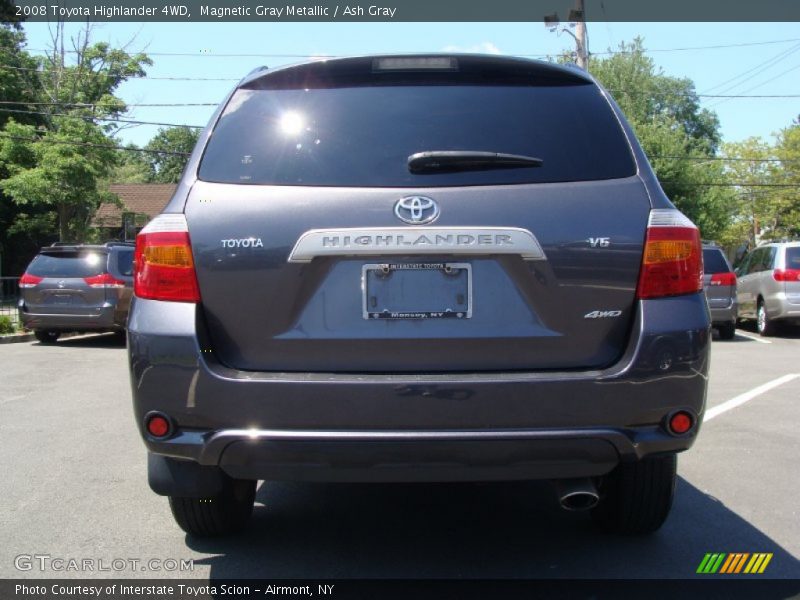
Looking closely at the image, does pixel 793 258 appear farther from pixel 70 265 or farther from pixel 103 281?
pixel 70 265

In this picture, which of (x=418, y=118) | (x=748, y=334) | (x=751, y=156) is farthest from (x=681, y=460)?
(x=751, y=156)

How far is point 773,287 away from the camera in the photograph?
1491 centimetres

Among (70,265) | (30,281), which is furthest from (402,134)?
(30,281)

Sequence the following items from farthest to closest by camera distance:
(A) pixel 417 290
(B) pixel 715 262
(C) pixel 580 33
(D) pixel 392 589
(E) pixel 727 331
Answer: (C) pixel 580 33 → (E) pixel 727 331 → (B) pixel 715 262 → (D) pixel 392 589 → (A) pixel 417 290

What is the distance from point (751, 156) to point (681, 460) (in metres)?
53.9

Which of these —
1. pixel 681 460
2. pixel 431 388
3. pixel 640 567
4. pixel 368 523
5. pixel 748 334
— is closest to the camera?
pixel 431 388

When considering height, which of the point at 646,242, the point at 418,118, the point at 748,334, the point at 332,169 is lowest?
the point at 748,334

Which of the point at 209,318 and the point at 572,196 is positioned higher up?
the point at 572,196

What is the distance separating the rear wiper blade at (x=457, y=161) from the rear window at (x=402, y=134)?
2 cm

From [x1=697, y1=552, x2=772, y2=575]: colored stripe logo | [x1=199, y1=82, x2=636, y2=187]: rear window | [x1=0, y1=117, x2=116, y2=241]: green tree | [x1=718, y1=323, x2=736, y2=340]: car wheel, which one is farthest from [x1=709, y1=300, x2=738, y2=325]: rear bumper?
[x1=0, y1=117, x2=116, y2=241]: green tree

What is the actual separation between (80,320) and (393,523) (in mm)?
10371

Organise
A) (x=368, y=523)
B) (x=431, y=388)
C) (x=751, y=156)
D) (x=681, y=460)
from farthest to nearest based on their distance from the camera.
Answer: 1. (x=751, y=156)
2. (x=681, y=460)
3. (x=368, y=523)
4. (x=431, y=388)

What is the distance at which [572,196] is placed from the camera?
2.92 m

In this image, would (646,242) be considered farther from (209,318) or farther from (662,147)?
(662,147)
